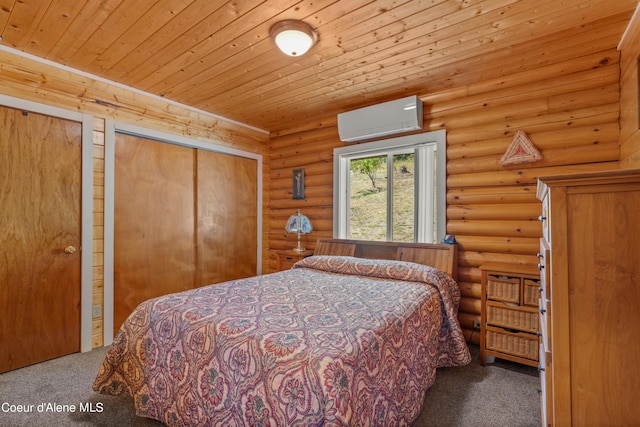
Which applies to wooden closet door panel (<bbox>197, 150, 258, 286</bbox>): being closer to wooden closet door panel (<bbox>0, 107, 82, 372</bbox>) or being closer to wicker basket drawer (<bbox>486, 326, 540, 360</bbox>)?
wooden closet door panel (<bbox>0, 107, 82, 372</bbox>)

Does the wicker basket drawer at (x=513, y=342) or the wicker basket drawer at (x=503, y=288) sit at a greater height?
the wicker basket drawer at (x=503, y=288)

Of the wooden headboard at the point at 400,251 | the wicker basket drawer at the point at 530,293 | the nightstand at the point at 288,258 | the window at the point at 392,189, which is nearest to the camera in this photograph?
the wicker basket drawer at the point at 530,293

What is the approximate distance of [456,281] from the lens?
2967 millimetres

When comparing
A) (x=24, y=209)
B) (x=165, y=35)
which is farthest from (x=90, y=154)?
(x=165, y=35)

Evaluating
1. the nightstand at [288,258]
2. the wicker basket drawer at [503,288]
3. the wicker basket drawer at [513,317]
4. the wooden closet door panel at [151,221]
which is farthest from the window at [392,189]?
the wooden closet door panel at [151,221]

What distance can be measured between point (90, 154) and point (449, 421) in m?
3.43

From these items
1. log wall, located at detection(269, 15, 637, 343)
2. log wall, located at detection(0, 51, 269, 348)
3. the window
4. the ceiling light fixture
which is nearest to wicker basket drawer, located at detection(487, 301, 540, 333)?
log wall, located at detection(269, 15, 637, 343)

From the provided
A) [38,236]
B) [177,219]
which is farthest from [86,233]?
[177,219]

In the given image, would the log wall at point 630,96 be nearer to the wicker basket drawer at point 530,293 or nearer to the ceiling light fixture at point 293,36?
the wicker basket drawer at point 530,293

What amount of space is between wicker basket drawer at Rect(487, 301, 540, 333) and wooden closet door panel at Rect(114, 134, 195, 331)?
304cm

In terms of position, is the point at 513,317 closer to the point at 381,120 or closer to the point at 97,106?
the point at 381,120

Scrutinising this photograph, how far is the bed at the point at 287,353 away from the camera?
1209 mm

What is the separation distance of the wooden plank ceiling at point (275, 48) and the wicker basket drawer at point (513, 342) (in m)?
2.13

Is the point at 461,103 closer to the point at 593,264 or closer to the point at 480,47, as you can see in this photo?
the point at 480,47
